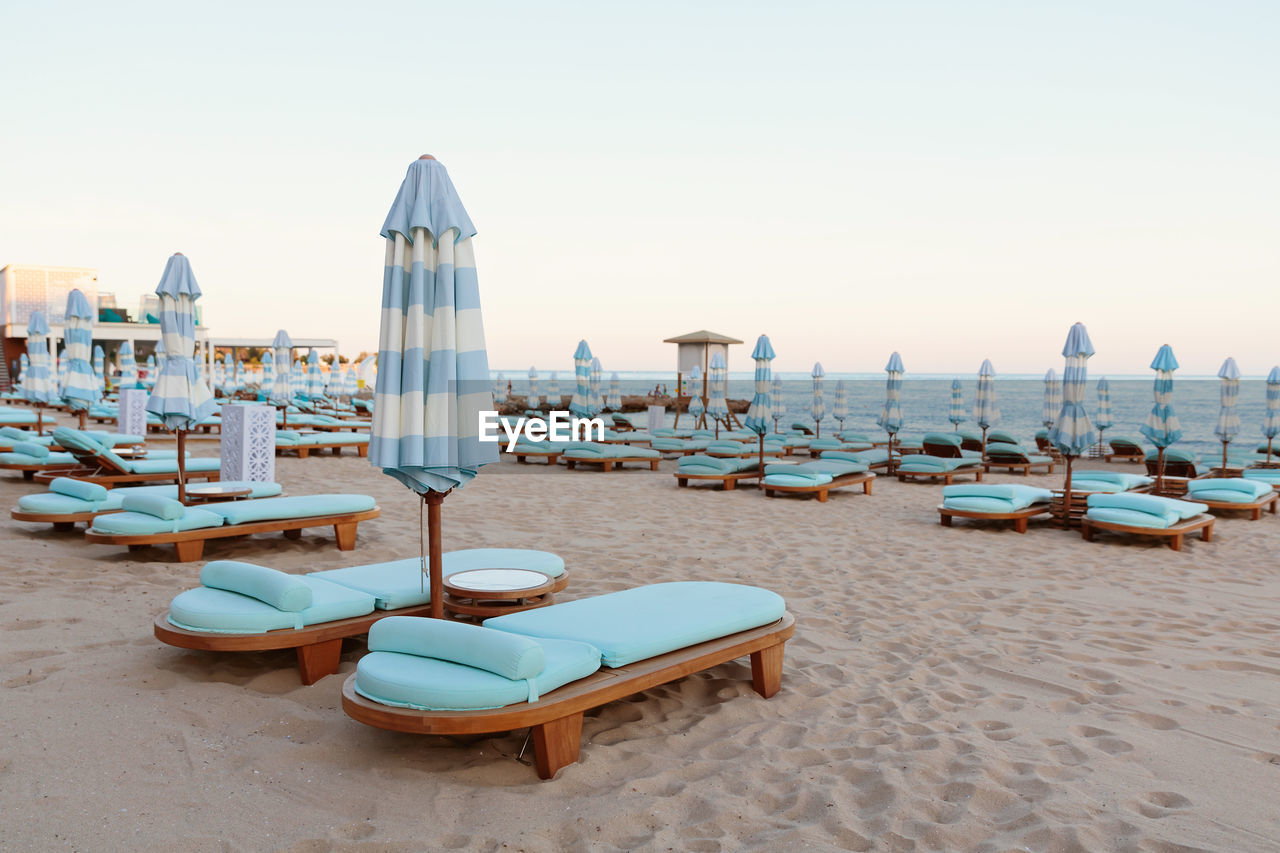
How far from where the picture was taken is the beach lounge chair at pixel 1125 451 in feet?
51.7

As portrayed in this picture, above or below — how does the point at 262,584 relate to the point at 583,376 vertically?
below

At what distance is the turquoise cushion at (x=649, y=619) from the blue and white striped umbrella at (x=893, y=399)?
10133 millimetres

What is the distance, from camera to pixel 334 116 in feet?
45.8

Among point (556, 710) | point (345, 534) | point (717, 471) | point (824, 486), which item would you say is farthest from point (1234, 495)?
point (345, 534)

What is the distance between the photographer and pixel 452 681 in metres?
2.33

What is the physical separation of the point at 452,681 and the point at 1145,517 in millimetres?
7028

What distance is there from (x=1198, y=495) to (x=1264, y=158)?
351 inches

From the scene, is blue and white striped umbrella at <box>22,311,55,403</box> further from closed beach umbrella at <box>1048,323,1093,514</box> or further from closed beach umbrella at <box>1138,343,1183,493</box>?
closed beach umbrella at <box>1138,343,1183,493</box>

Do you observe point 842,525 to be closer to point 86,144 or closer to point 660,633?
point 660,633

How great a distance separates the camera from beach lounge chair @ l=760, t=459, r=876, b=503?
9.27 m

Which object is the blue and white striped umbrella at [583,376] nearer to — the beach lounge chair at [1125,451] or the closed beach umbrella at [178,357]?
the closed beach umbrella at [178,357]

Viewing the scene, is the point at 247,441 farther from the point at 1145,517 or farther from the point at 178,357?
the point at 1145,517

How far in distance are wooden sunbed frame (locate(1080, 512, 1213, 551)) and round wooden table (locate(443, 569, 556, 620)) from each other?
18.9 ft

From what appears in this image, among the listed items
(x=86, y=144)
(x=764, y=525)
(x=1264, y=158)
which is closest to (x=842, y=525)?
(x=764, y=525)
